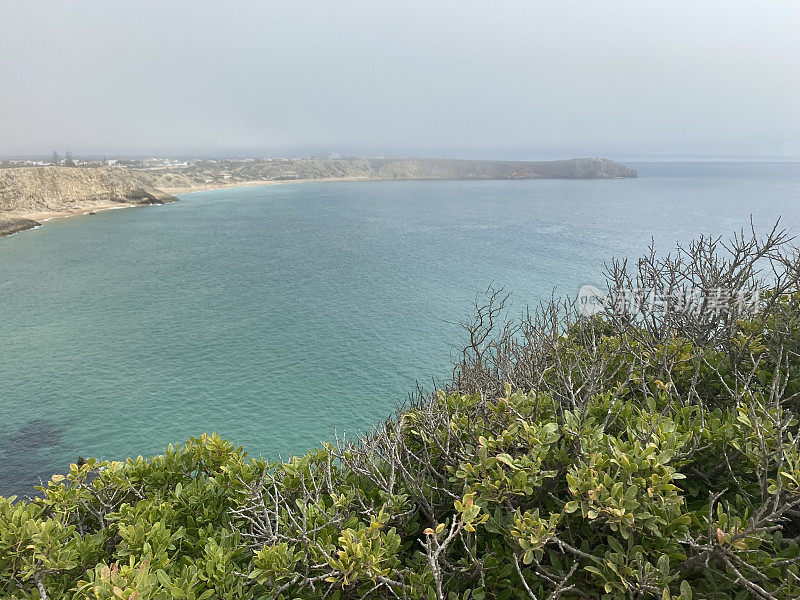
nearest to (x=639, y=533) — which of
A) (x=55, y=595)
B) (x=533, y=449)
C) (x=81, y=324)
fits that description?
(x=533, y=449)

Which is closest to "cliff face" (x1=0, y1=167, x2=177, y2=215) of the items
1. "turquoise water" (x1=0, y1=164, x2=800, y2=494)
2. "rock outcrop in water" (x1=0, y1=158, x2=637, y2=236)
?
"rock outcrop in water" (x1=0, y1=158, x2=637, y2=236)

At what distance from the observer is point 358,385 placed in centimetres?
1961

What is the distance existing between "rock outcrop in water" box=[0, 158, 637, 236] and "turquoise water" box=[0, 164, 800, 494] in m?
9.88

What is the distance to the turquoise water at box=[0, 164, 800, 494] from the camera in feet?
55.9

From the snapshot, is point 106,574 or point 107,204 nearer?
point 106,574

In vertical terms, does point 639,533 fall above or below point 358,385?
above

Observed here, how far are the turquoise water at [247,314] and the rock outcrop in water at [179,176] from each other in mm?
9875

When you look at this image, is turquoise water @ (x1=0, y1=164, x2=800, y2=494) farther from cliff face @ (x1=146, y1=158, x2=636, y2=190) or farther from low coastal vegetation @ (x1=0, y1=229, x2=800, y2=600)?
cliff face @ (x1=146, y1=158, x2=636, y2=190)

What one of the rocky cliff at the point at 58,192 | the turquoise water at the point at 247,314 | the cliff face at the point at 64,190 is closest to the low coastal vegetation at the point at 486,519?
the turquoise water at the point at 247,314

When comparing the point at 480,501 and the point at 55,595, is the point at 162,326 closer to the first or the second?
the point at 55,595

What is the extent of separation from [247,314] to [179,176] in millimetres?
128507

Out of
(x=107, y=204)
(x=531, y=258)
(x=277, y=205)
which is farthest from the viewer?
(x=277, y=205)

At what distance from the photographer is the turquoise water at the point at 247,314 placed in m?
17.0

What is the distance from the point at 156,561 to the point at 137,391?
17.6m
